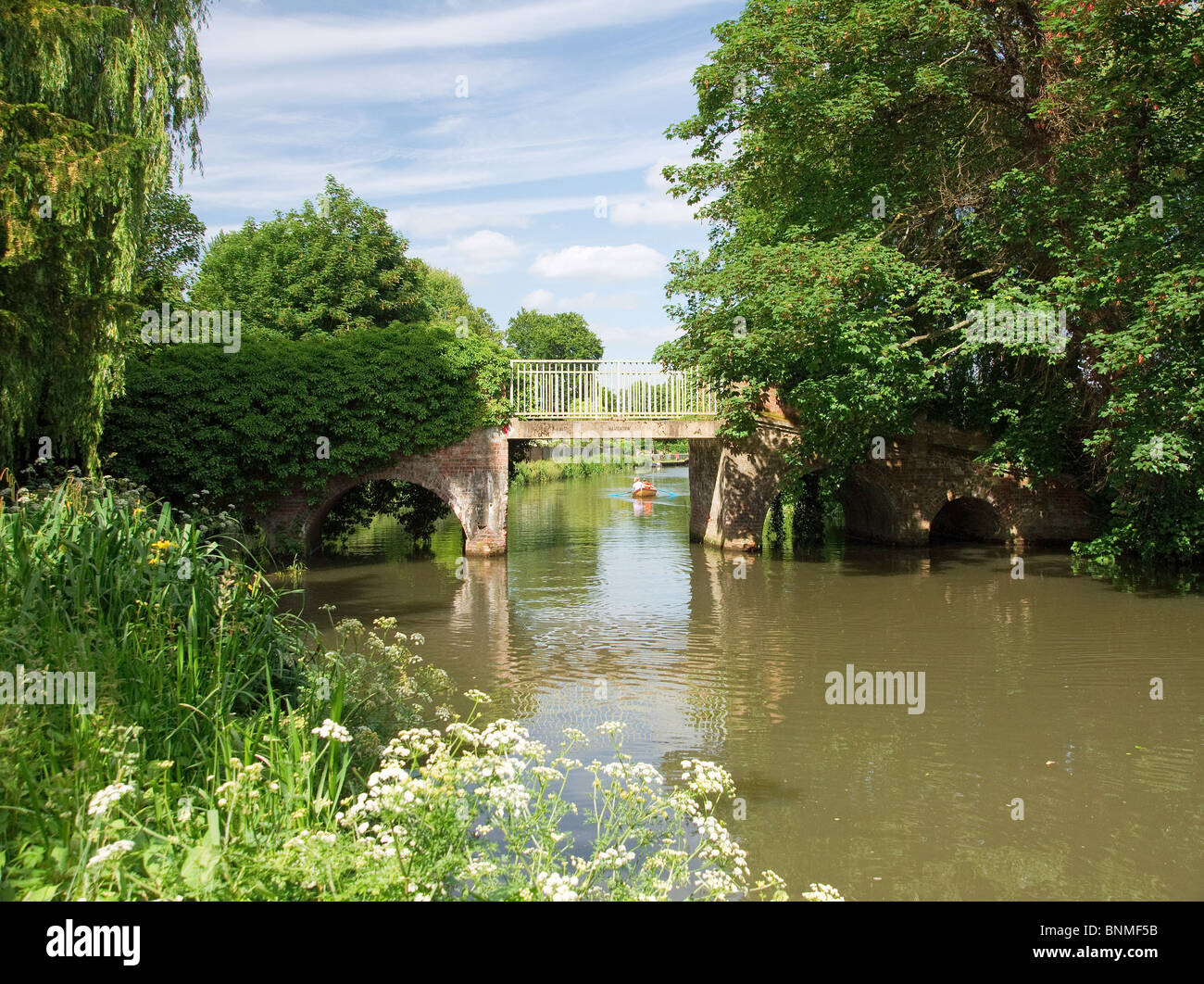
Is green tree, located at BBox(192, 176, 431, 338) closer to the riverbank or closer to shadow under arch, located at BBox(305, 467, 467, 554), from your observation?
shadow under arch, located at BBox(305, 467, 467, 554)

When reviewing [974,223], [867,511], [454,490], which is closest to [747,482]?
[867,511]

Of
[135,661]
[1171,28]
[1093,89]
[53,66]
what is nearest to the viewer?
[135,661]

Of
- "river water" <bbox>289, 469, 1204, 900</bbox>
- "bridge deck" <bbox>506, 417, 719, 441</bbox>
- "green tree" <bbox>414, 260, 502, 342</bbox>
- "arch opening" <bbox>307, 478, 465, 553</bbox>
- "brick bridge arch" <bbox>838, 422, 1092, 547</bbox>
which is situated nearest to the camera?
"river water" <bbox>289, 469, 1204, 900</bbox>

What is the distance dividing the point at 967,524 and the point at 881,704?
15.5 m

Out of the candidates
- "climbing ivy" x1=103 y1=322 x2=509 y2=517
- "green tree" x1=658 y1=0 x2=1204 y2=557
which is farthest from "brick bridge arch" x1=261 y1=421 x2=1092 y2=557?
"green tree" x1=658 y1=0 x2=1204 y2=557

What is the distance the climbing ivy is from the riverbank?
36.1ft

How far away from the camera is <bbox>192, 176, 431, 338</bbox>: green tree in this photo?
26891 millimetres

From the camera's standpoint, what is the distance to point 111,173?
9.79m

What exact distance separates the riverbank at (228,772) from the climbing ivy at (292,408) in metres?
11.0
